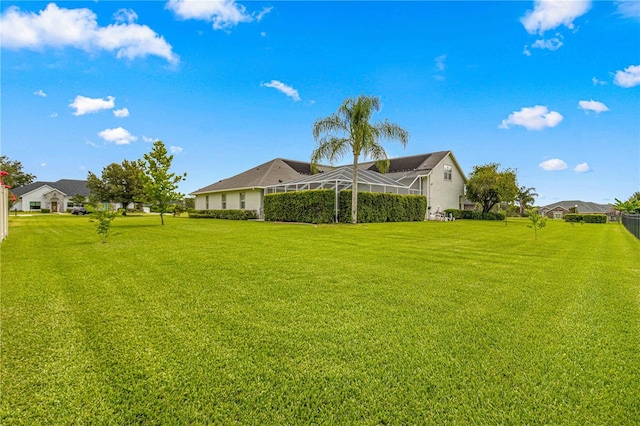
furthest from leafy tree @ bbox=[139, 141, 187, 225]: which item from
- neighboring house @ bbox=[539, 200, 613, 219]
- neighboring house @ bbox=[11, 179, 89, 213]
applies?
neighboring house @ bbox=[539, 200, 613, 219]

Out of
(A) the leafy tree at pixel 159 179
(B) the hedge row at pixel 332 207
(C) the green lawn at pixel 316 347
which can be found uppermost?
(A) the leafy tree at pixel 159 179

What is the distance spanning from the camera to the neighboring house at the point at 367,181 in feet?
85.1

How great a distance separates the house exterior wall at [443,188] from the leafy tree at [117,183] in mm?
33966

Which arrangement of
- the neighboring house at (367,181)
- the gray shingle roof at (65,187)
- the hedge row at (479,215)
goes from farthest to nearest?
the gray shingle roof at (65,187), the hedge row at (479,215), the neighboring house at (367,181)

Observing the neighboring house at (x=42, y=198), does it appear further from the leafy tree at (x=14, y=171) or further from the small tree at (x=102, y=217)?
the small tree at (x=102, y=217)

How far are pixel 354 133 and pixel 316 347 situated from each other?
1721cm

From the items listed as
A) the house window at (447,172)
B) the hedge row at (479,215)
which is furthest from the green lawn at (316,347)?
the hedge row at (479,215)

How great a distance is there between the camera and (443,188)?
32.8 m

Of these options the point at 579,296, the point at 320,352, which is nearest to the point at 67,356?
the point at 320,352

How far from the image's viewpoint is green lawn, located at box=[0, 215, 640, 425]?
224 centimetres

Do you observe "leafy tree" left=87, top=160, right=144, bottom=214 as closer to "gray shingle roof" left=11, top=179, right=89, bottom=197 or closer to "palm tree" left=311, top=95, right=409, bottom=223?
"gray shingle roof" left=11, top=179, right=89, bottom=197

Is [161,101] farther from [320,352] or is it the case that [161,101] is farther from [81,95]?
[320,352]

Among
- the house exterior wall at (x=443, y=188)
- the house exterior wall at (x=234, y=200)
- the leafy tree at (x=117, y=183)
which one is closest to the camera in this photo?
the house exterior wall at (x=234, y=200)

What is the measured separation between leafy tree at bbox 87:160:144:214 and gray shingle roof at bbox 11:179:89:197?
1652 centimetres
